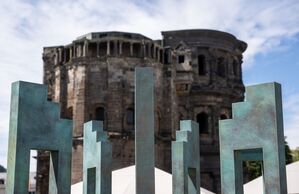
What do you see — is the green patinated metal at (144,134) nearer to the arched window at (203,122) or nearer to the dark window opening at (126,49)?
the dark window opening at (126,49)

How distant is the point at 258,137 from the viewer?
41.5ft

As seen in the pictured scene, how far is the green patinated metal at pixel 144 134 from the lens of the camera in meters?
12.3

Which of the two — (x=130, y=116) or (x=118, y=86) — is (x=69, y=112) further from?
(x=130, y=116)

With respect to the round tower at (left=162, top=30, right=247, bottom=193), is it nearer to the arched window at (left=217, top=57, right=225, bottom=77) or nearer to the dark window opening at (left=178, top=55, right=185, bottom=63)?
the arched window at (left=217, top=57, right=225, bottom=77)

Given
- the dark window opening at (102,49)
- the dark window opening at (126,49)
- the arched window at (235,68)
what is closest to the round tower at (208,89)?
the arched window at (235,68)

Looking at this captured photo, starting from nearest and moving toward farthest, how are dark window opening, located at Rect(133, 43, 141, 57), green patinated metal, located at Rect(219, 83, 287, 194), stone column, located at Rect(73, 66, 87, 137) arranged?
green patinated metal, located at Rect(219, 83, 287, 194) → stone column, located at Rect(73, 66, 87, 137) → dark window opening, located at Rect(133, 43, 141, 57)

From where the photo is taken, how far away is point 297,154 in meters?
47.9

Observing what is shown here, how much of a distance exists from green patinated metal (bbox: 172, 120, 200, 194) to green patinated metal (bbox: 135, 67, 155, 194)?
3222 millimetres

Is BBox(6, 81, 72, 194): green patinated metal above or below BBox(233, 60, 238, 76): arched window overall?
below

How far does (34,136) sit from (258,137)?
522 centimetres

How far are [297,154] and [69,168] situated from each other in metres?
37.6

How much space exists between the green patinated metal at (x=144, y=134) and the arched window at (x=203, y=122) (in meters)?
25.8

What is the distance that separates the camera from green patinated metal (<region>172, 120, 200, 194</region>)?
15570 mm

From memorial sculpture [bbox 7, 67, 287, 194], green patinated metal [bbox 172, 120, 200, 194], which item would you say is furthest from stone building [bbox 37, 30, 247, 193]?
memorial sculpture [bbox 7, 67, 287, 194]
